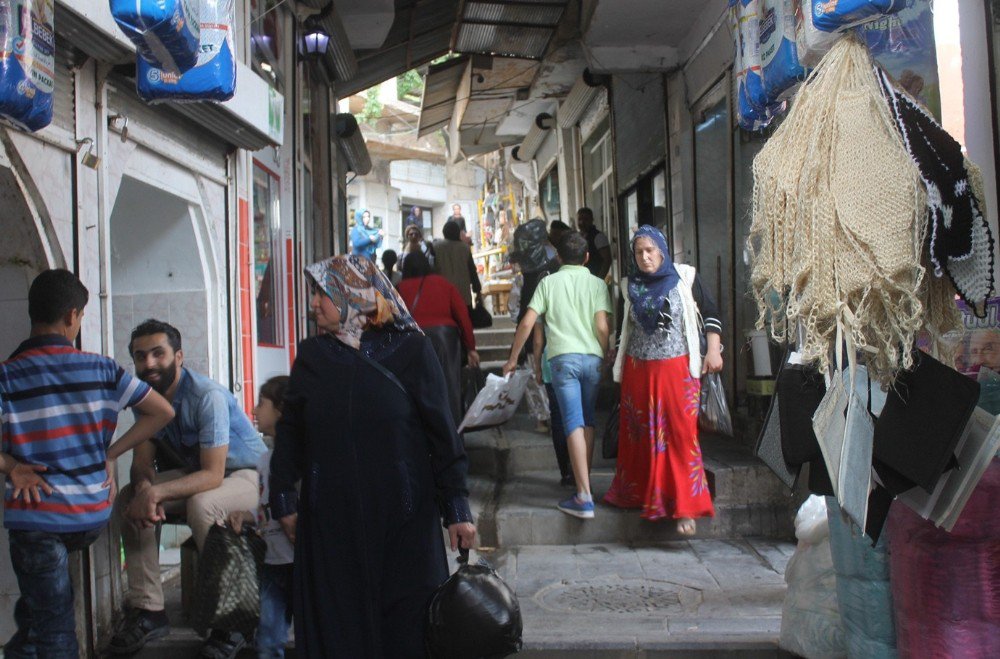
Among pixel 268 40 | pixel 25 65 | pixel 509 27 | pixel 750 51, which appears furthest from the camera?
pixel 509 27

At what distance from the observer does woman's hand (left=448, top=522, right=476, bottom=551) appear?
10.6ft

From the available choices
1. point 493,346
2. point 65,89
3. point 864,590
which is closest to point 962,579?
point 864,590

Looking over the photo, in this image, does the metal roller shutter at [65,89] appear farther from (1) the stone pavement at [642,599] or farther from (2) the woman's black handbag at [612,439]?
(2) the woman's black handbag at [612,439]

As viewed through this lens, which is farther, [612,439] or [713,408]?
[612,439]

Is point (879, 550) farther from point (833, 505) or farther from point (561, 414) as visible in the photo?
point (561, 414)

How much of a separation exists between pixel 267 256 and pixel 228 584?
445 centimetres

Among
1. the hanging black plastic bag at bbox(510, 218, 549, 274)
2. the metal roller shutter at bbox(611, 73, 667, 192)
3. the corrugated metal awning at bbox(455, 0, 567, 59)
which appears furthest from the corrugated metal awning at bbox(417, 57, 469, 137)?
the hanging black plastic bag at bbox(510, 218, 549, 274)

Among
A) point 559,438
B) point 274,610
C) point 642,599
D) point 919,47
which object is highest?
point 919,47

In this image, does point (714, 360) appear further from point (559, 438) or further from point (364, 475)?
point (364, 475)

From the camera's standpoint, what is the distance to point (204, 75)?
4090mm

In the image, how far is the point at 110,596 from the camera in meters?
A: 4.34

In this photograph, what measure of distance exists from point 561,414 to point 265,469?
2662mm

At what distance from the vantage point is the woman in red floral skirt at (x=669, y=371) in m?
5.62

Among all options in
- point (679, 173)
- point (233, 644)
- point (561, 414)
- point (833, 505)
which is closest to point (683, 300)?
point (561, 414)
